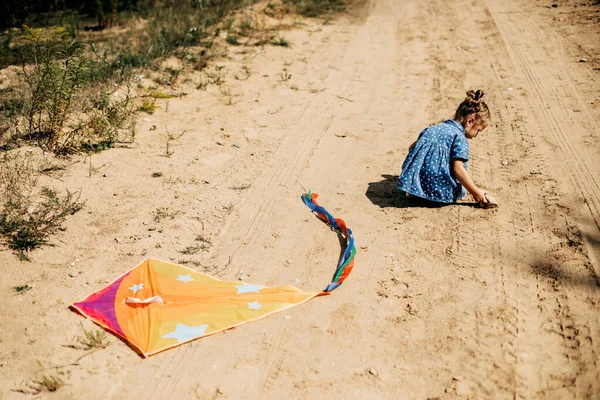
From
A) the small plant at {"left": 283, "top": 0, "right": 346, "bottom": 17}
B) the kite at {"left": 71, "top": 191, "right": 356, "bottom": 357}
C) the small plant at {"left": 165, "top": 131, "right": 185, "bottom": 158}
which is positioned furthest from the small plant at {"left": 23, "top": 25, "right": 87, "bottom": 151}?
the small plant at {"left": 283, "top": 0, "right": 346, "bottom": 17}

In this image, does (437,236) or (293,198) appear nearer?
(437,236)

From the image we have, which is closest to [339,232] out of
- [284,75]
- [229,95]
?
[229,95]

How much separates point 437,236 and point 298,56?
14.8 ft

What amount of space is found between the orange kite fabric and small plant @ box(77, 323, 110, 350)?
3.2 inches

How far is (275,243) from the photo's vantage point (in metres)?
4.28

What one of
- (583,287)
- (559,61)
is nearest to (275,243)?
(583,287)

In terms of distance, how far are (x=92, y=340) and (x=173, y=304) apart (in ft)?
1.85

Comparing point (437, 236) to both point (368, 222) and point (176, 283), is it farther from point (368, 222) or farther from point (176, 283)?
point (176, 283)

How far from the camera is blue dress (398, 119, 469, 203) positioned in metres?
4.50

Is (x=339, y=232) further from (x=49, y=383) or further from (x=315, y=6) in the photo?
(x=315, y=6)

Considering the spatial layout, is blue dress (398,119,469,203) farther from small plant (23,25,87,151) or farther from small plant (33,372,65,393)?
small plant (23,25,87,151)

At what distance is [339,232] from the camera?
4406mm

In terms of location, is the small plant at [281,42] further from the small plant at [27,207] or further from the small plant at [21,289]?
the small plant at [21,289]

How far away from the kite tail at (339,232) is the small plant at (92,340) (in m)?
1.53
